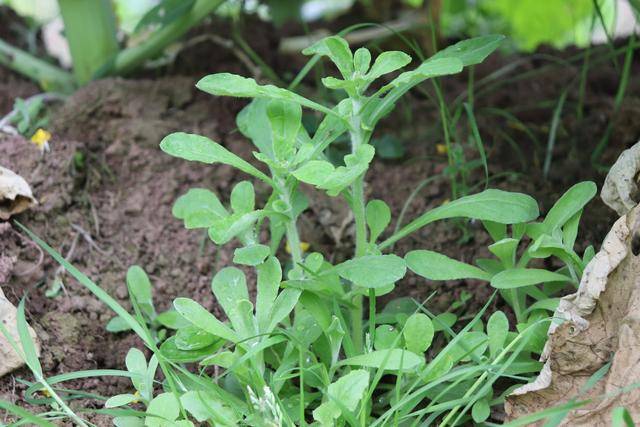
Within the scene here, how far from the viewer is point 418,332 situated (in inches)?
49.3

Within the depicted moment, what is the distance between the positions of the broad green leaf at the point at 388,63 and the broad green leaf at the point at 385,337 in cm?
41

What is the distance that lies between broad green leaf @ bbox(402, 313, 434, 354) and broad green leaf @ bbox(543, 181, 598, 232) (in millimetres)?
277

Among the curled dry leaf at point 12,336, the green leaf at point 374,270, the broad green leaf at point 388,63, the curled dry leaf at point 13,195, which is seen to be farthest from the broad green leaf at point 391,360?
the curled dry leaf at point 13,195

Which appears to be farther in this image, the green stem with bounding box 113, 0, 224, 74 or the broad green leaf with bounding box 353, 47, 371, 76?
the green stem with bounding box 113, 0, 224, 74

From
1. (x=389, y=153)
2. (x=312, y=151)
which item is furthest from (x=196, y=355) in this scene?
(x=389, y=153)

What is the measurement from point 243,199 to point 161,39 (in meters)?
0.77

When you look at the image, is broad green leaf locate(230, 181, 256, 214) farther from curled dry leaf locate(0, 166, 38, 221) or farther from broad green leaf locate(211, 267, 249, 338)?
curled dry leaf locate(0, 166, 38, 221)

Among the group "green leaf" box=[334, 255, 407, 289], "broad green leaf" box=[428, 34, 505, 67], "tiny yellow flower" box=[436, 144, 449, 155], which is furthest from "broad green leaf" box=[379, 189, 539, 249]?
"tiny yellow flower" box=[436, 144, 449, 155]

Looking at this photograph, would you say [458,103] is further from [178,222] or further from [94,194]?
[94,194]

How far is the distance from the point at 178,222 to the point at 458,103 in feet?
2.56

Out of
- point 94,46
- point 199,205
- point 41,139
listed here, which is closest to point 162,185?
point 41,139

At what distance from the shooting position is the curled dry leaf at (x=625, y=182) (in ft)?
4.25

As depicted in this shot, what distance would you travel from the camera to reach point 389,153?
189cm

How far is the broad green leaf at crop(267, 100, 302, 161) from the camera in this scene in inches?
50.7
